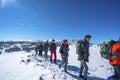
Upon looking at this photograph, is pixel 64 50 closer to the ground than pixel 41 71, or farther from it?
farther from it

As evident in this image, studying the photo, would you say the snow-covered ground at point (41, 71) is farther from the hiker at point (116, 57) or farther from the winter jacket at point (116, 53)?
the winter jacket at point (116, 53)

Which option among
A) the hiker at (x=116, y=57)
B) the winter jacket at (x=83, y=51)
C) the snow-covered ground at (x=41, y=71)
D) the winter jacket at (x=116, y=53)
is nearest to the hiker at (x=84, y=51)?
the winter jacket at (x=83, y=51)

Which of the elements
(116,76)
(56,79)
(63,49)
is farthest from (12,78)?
(116,76)

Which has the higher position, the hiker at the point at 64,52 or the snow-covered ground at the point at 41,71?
the hiker at the point at 64,52

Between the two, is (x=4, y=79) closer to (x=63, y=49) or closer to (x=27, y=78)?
(x=27, y=78)

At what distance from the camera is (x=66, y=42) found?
11.5 meters

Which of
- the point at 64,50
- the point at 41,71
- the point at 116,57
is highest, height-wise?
the point at 64,50

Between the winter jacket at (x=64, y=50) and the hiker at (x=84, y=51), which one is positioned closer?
the hiker at (x=84, y=51)

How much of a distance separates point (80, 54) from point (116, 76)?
2660 mm

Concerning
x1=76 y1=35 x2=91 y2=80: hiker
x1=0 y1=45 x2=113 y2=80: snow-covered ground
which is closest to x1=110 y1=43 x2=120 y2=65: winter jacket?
x1=76 y1=35 x2=91 y2=80: hiker

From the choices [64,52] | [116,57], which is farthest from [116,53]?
[64,52]

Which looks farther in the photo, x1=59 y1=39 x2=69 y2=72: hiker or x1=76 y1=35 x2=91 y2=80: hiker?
x1=59 y1=39 x2=69 y2=72: hiker

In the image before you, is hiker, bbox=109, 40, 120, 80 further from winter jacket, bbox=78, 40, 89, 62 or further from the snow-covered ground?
the snow-covered ground

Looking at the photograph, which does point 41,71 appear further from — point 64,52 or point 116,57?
point 116,57
